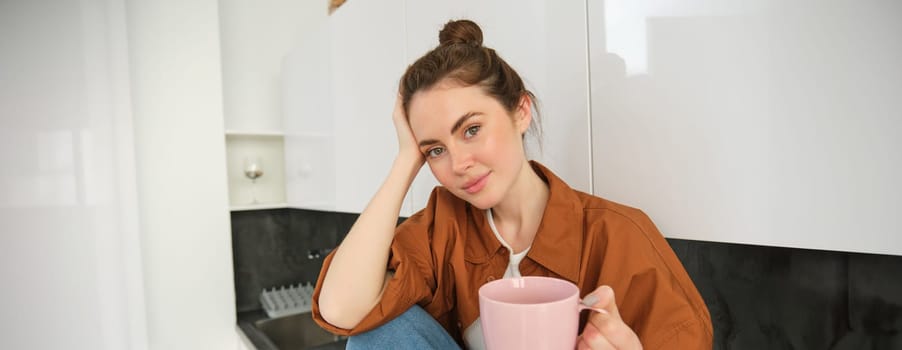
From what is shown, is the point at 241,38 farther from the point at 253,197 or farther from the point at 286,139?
the point at 253,197

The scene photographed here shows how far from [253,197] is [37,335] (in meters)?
0.92

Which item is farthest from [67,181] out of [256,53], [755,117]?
[755,117]

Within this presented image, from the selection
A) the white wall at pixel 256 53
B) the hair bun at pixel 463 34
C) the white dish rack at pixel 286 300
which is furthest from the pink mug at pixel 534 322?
the white wall at pixel 256 53

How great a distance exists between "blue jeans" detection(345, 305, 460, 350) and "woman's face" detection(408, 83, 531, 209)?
212 millimetres

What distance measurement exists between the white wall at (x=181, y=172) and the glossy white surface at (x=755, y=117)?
1692 millimetres

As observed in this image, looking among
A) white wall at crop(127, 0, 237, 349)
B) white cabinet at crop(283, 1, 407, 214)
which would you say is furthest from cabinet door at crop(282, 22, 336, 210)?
white wall at crop(127, 0, 237, 349)

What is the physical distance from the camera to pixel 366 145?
1301 mm

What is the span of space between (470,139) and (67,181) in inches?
65.9

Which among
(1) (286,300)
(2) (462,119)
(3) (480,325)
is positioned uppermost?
(2) (462,119)

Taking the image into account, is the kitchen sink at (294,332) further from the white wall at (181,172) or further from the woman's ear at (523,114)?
the woman's ear at (523,114)

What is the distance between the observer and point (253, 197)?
2.18 metres

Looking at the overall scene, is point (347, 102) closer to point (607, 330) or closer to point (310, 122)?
point (310, 122)

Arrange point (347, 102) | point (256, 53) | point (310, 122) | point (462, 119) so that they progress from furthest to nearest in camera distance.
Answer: point (256, 53) → point (310, 122) → point (347, 102) → point (462, 119)

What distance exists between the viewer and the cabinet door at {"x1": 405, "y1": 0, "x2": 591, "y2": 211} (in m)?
0.73
